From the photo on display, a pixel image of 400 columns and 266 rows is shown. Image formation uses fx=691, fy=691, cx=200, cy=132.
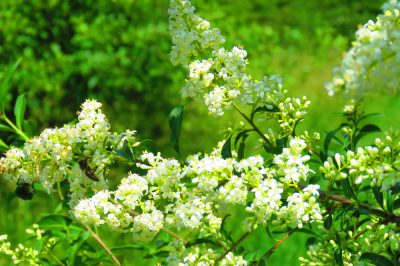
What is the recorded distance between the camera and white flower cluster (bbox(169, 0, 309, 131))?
1642 millimetres

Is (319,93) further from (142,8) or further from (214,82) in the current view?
(214,82)

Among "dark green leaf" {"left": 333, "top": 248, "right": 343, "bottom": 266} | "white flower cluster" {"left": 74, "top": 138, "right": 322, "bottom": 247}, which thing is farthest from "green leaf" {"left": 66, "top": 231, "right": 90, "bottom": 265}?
"dark green leaf" {"left": 333, "top": 248, "right": 343, "bottom": 266}

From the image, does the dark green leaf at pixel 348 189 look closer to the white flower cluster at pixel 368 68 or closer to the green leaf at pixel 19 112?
the white flower cluster at pixel 368 68

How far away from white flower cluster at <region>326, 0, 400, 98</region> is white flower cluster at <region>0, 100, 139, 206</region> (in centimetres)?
68

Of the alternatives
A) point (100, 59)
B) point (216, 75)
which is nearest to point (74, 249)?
point (216, 75)

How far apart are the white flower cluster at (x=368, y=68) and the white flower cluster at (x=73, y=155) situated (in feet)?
2.23

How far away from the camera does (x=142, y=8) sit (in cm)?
480

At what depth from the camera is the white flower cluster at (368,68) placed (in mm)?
1135

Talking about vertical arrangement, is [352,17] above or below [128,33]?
above

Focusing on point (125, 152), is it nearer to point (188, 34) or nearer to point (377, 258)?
point (188, 34)

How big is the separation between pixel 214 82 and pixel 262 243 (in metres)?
2.44

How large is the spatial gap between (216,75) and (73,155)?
0.40 meters

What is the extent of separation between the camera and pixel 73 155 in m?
1.70

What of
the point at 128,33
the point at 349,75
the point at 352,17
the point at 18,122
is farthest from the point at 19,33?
the point at 352,17
